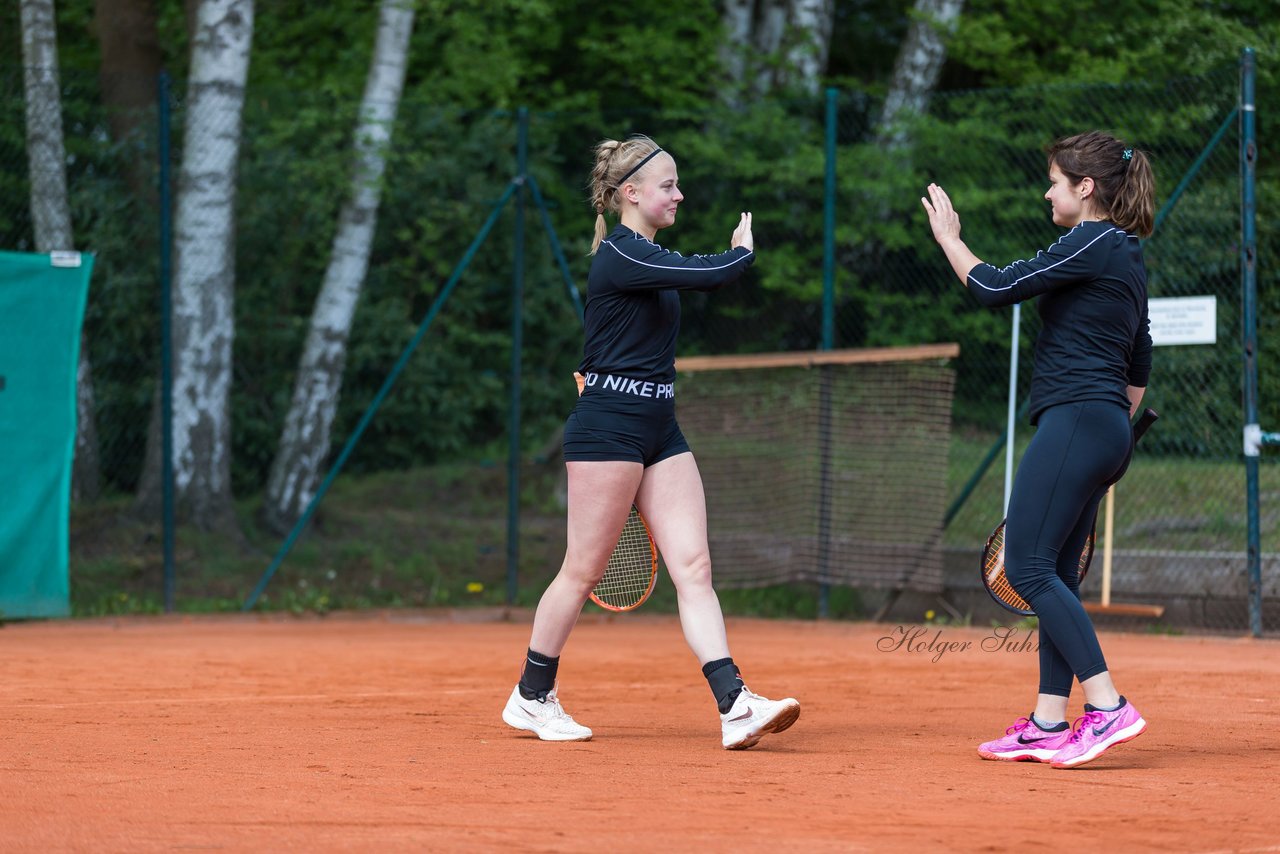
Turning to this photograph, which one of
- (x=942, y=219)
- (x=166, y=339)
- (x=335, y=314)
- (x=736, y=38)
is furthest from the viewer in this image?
(x=736, y=38)

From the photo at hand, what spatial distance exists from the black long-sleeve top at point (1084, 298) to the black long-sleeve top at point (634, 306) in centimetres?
85

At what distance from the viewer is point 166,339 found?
33.3 ft

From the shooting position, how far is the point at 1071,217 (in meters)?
5.00

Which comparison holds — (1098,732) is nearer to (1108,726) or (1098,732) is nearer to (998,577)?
Result: (1108,726)

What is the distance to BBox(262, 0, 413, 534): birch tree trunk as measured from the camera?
11.6 meters

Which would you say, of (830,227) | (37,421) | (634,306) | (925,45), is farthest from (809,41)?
(634,306)

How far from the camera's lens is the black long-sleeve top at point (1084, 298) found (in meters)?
4.82

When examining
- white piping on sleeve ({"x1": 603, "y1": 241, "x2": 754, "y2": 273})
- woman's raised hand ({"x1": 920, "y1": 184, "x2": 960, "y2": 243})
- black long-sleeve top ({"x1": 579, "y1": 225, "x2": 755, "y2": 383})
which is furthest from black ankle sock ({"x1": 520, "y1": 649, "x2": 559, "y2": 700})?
woman's raised hand ({"x1": 920, "y1": 184, "x2": 960, "y2": 243})

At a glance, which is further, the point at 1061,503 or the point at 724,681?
the point at 724,681

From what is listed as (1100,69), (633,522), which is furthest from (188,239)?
(1100,69)

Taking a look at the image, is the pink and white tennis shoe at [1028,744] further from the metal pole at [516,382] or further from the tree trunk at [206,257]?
the tree trunk at [206,257]

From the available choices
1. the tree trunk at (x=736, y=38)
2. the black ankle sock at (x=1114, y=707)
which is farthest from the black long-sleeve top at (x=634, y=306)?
Result: the tree trunk at (x=736, y=38)

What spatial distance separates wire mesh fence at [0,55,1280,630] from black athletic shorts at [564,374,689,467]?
13.6 feet

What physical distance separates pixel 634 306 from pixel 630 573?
1079 mm
